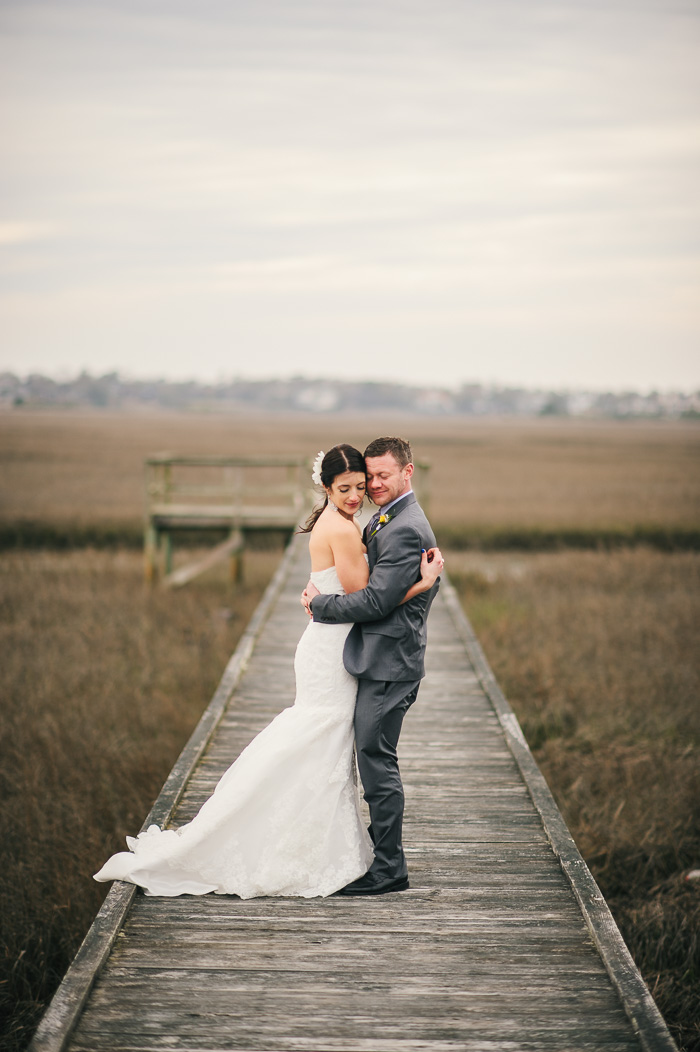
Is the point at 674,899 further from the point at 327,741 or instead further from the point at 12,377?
the point at 12,377

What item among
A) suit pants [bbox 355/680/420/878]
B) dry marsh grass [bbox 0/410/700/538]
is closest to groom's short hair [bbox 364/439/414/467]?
suit pants [bbox 355/680/420/878]

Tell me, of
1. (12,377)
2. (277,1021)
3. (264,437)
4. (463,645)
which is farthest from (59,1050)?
Result: (264,437)

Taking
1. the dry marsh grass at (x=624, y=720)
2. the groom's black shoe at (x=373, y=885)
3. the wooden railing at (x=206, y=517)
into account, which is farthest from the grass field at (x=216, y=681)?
the groom's black shoe at (x=373, y=885)

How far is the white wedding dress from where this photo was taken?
12.1 feet

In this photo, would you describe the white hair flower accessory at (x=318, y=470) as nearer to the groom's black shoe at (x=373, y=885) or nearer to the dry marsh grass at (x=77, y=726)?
the groom's black shoe at (x=373, y=885)

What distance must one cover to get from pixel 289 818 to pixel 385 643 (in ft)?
2.94

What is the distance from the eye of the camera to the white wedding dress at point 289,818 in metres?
3.68

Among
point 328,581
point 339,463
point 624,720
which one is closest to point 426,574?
point 328,581

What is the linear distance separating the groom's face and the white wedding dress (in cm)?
43

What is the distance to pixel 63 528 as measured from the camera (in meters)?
21.1

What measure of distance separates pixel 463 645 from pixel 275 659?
6.82 feet

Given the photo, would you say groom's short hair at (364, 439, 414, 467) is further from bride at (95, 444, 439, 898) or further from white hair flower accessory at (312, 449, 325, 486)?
white hair flower accessory at (312, 449, 325, 486)

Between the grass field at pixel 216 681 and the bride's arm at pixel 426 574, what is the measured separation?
2600mm

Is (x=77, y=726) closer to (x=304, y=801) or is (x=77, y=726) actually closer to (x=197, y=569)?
(x=304, y=801)
